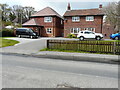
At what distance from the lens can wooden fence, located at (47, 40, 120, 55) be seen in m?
8.46

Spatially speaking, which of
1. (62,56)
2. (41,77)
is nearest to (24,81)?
(41,77)

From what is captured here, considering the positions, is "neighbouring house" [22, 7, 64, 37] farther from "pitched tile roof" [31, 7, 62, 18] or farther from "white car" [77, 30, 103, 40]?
"white car" [77, 30, 103, 40]

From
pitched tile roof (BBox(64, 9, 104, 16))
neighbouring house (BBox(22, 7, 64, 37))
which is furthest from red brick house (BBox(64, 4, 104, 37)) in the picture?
neighbouring house (BBox(22, 7, 64, 37))

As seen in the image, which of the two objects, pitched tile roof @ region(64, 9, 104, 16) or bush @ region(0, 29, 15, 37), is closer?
pitched tile roof @ region(64, 9, 104, 16)

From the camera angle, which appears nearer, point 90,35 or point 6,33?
point 90,35

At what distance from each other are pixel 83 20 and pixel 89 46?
17.8 meters

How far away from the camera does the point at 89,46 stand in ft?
30.8

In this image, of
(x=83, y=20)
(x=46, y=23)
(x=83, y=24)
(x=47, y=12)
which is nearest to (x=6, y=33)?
(x=46, y=23)

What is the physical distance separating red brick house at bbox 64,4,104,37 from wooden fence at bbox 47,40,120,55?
1694 centimetres

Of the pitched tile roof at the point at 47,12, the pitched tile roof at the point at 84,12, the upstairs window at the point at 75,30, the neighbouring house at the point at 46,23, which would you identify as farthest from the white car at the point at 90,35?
the pitched tile roof at the point at 47,12

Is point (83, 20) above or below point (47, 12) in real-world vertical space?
below

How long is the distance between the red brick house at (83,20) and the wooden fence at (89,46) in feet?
55.6

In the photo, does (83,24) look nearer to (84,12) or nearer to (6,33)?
(84,12)

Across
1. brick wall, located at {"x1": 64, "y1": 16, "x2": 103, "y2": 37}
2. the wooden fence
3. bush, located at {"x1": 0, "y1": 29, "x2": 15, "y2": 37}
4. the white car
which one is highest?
brick wall, located at {"x1": 64, "y1": 16, "x2": 103, "y2": 37}
